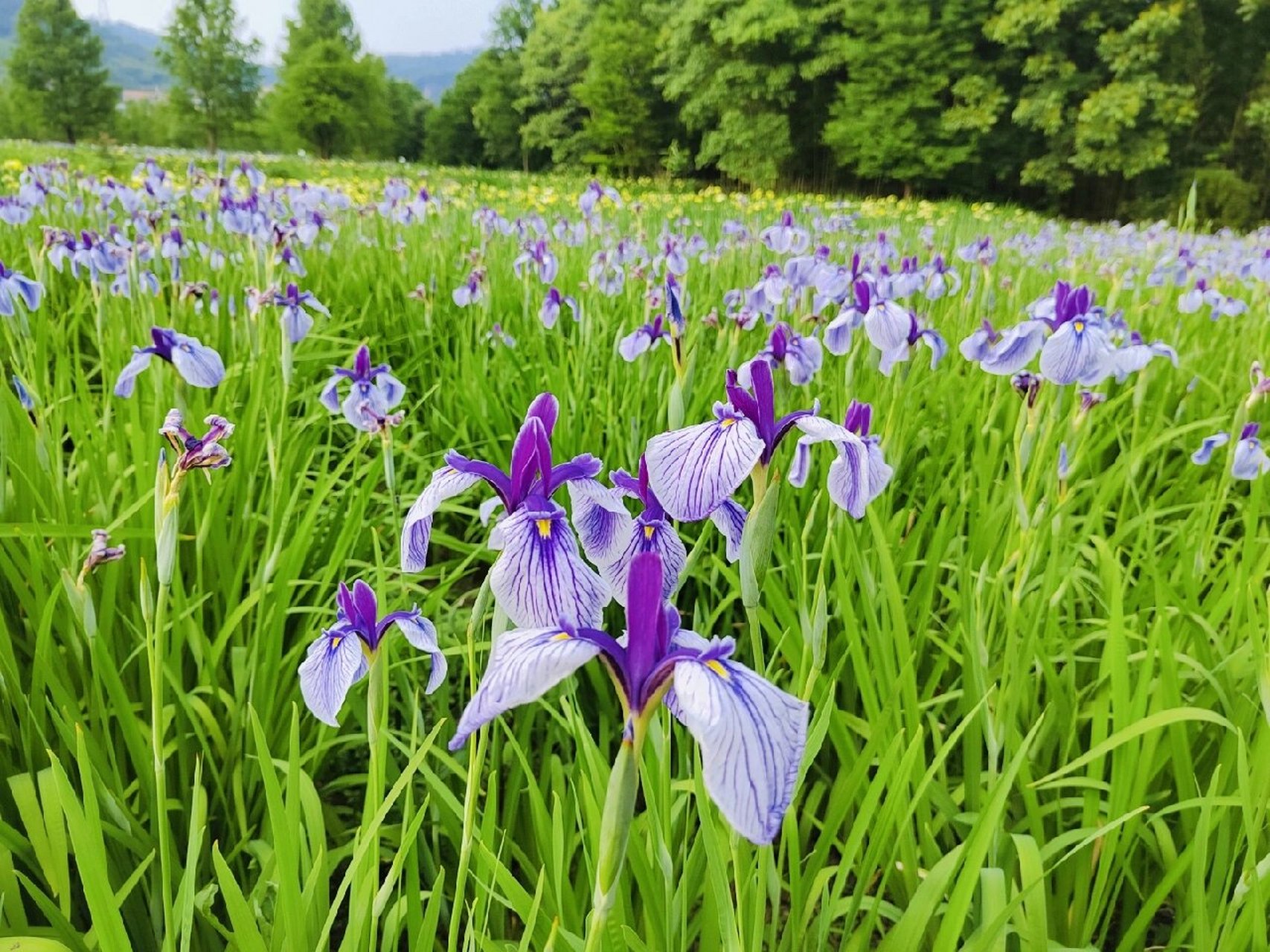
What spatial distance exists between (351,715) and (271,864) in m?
0.70

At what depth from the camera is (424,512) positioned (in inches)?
36.3

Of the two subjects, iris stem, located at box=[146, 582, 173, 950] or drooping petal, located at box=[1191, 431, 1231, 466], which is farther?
drooping petal, located at box=[1191, 431, 1231, 466]

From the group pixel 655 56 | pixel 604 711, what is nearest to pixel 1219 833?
pixel 604 711

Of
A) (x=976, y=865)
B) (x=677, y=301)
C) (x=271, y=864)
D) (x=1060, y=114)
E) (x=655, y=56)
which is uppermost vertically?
(x=655, y=56)

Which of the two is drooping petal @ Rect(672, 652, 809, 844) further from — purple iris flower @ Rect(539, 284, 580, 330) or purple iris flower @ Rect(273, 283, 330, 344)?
purple iris flower @ Rect(539, 284, 580, 330)

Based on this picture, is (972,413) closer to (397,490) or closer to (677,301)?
(677,301)

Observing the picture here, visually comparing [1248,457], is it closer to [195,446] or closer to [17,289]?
[195,446]

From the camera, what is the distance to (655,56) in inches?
1357

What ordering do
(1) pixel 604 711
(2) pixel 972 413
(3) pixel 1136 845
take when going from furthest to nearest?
(2) pixel 972 413
(1) pixel 604 711
(3) pixel 1136 845

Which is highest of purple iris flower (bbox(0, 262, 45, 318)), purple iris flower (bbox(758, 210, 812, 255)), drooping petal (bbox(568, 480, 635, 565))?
purple iris flower (bbox(758, 210, 812, 255))

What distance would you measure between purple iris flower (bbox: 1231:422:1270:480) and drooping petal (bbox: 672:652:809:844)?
232 cm

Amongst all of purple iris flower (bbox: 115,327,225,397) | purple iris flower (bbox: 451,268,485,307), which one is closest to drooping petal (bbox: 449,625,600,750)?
purple iris flower (bbox: 115,327,225,397)

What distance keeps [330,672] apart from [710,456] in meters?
0.58

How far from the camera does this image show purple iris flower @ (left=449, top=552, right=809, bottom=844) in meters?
0.60
